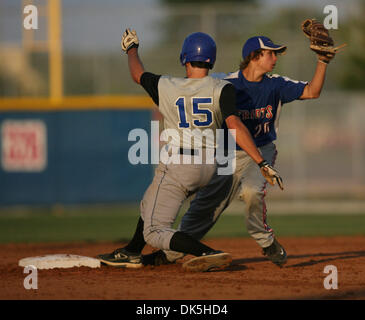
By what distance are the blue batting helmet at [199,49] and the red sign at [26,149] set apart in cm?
969

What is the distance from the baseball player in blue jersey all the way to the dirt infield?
0.32m

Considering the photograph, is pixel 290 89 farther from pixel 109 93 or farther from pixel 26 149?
pixel 109 93

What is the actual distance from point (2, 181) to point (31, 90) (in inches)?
102

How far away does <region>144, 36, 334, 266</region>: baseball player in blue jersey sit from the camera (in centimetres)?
553

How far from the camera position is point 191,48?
5.07m

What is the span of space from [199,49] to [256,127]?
38.1 inches

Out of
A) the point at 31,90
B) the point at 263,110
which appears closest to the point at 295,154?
the point at 31,90

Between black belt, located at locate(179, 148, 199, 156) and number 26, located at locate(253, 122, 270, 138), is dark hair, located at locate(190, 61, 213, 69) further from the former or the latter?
number 26, located at locate(253, 122, 270, 138)

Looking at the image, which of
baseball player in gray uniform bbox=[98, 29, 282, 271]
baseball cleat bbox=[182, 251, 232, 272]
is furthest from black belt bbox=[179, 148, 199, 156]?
baseball cleat bbox=[182, 251, 232, 272]

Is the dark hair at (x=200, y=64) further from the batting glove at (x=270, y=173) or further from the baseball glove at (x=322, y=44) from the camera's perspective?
the baseball glove at (x=322, y=44)

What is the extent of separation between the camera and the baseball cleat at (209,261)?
500cm

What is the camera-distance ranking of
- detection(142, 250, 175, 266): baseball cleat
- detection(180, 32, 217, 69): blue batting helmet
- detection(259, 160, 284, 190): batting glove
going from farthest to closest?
detection(142, 250, 175, 266): baseball cleat < detection(180, 32, 217, 69): blue batting helmet < detection(259, 160, 284, 190): batting glove

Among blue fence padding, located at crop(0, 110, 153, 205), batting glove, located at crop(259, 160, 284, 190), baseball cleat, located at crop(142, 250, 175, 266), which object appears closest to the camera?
batting glove, located at crop(259, 160, 284, 190)
